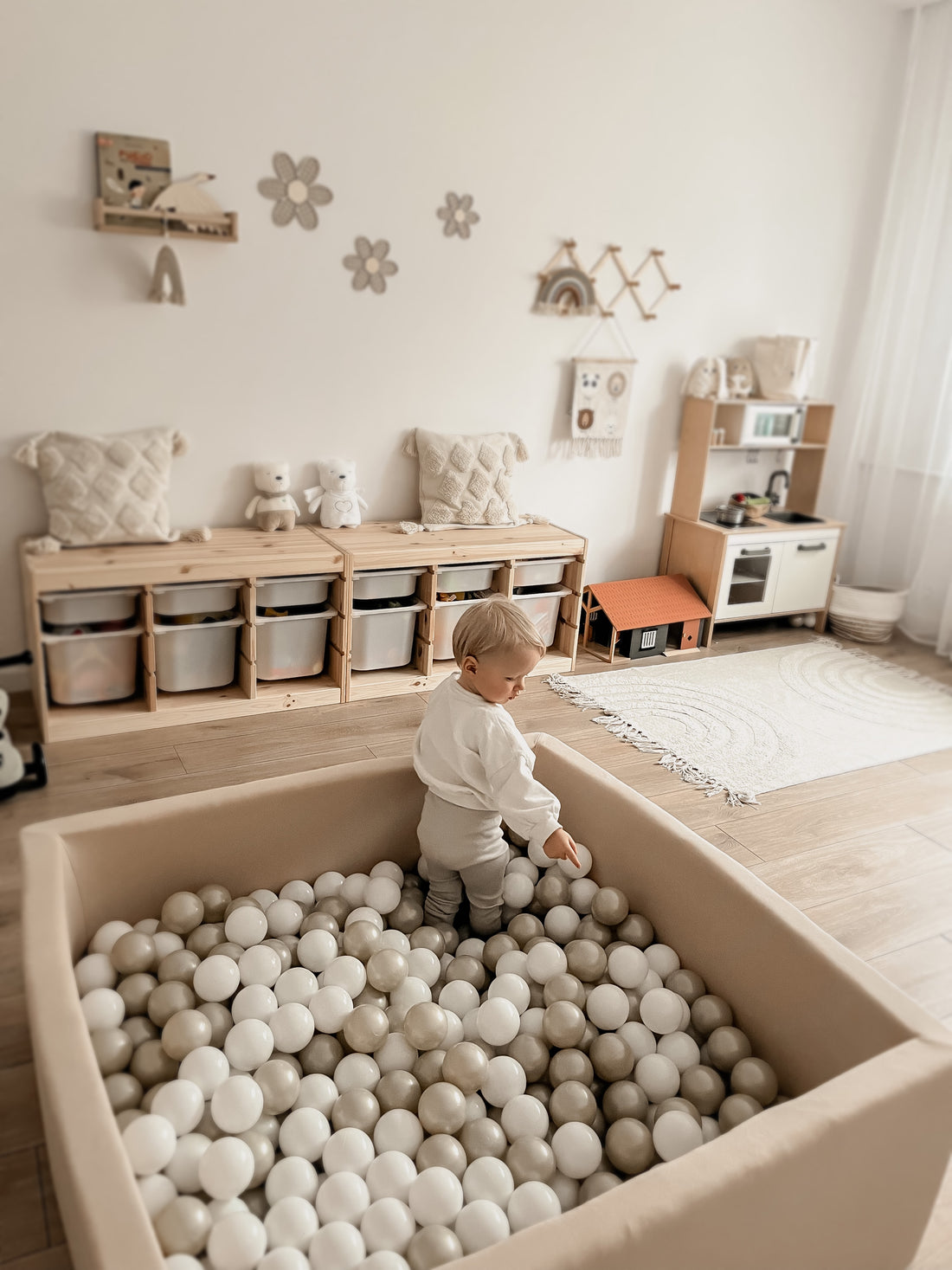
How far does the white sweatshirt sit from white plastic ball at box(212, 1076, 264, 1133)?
0.65 metres

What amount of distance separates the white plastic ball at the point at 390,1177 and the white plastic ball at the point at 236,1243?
18 centimetres

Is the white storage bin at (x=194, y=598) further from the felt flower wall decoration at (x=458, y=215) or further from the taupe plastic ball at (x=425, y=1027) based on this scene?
the taupe plastic ball at (x=425, y=1027)

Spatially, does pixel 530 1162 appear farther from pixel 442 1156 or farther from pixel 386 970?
pixel 386 970

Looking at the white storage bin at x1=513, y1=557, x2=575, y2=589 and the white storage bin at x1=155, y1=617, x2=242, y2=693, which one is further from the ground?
the white storage bin at x1=513, y1=557, x2=575, y2=589

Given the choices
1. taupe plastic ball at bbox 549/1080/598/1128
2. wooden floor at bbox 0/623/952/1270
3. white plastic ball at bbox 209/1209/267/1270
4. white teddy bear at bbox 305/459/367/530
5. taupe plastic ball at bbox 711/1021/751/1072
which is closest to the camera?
white plastic ball at bbox 209/1209/267/1270

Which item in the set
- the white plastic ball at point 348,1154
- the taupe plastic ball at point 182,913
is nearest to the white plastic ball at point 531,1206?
the white plastic ball at point 348,1154

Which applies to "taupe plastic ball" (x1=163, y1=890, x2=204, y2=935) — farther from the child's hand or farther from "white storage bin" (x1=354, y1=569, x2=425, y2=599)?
"white storage bin" (x1=354, y1=569, x2=425, y2=599)

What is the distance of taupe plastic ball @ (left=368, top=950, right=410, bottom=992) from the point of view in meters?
1.73

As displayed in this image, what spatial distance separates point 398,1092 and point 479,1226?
285 millimetres

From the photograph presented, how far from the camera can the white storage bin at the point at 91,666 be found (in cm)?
301

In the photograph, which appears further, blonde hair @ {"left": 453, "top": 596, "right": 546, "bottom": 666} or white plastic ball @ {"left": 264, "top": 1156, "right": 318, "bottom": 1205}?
blonde hair @ {"left": 453, "top": 596, "right": 546, "bottom": 666}

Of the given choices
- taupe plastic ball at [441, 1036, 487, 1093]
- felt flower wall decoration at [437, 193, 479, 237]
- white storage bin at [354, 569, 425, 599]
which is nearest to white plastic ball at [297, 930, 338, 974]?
taupe plastic ball at [441, 1036, 487, 1093]

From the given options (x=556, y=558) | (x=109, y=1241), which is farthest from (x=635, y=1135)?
(x=556, y=558)

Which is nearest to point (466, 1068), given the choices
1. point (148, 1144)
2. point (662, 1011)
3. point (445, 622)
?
point (662, 1011)
